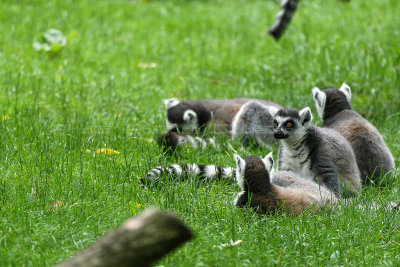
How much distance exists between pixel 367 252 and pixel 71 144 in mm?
2699

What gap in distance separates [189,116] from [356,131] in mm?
1958

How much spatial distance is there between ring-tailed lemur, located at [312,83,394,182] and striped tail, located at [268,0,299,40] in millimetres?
1403

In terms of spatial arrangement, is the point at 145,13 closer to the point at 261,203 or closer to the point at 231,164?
the point at 231,164

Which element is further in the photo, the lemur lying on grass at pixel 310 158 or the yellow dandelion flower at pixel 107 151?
the yellow dandelion flower at pixel 107 151

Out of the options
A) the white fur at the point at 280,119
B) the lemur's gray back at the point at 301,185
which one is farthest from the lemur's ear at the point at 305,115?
the lemur's gray back at the point at 301,185

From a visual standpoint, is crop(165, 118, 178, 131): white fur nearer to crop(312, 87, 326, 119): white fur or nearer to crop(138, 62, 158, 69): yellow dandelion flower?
crop(312, 87, 326, 119): white fur

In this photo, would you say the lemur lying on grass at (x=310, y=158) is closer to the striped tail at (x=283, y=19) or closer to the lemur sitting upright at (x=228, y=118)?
the lemur sitting upright at (x=228, y=118)

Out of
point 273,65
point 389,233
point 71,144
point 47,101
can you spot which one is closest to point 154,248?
point 389,233

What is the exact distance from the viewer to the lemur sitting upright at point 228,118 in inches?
240

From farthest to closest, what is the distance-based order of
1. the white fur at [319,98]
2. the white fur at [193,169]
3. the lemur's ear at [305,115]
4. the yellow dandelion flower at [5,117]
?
the yellow dandelion flower at [5,117], the white fur at [319,98], the lemur's ear at [305,115], the white fur at [193,169]

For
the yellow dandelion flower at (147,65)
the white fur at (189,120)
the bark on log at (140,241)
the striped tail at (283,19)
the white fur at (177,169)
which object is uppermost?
the bark on log at (140,241)

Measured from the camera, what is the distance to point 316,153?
467 centimetres

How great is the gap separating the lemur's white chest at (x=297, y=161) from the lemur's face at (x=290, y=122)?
0.22 m

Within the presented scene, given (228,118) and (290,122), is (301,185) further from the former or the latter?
(228,118)
